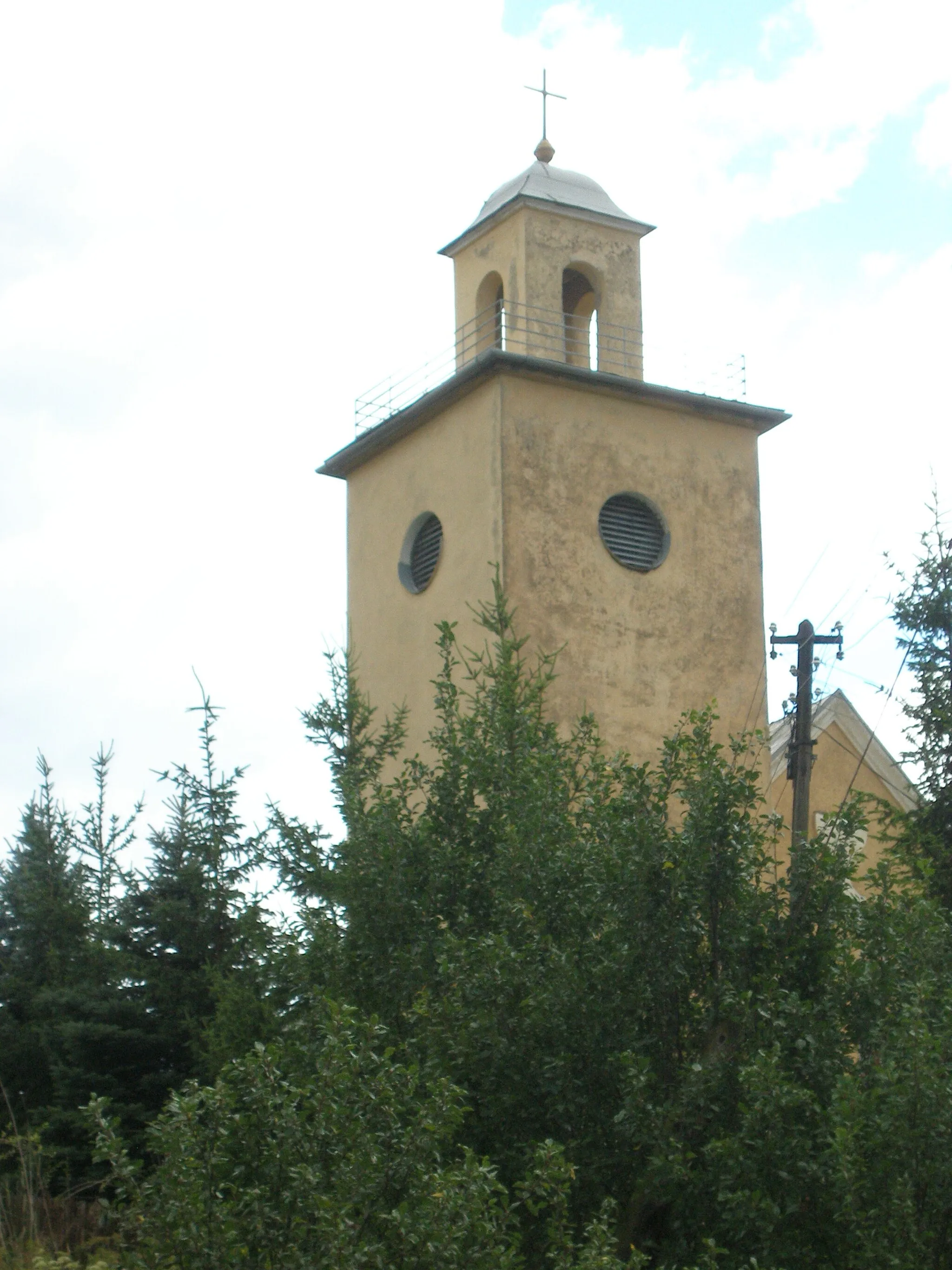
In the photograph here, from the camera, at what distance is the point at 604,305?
2675 cm

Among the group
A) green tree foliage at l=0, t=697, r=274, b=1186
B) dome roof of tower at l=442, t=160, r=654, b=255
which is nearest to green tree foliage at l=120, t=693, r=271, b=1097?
green tree foliage at l=0, t=697, r=274, b=1186

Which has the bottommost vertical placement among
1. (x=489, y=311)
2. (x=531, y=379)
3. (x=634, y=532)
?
(x=634, y=532)

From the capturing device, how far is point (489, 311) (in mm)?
27203

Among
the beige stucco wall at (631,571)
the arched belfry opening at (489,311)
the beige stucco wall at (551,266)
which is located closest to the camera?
the beige stucco wall at (631,571)

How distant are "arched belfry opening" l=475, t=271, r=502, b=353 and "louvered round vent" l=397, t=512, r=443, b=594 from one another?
2778 millimetres

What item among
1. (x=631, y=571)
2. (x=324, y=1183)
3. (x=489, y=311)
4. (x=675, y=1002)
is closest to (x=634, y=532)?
(x=631, y=571)

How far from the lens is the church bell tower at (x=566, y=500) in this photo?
78.8ft

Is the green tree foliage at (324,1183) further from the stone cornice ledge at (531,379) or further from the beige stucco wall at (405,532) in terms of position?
the stone cornice ledge at (531,379)

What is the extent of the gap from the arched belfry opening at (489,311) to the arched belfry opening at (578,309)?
3.23 ft

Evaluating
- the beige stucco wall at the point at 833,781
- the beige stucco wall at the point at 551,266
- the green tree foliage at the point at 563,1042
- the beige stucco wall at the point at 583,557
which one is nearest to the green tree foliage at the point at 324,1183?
the green tree foliage at the point at 563,1042

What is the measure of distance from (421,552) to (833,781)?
7024 millimetres

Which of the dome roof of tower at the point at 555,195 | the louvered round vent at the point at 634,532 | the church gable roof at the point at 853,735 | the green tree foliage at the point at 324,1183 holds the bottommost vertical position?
the green tree foliage at the point at 324,1183

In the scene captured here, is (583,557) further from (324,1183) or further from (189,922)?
(324,1183)

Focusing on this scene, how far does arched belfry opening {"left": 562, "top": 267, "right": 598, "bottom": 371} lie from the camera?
88.9 feet
